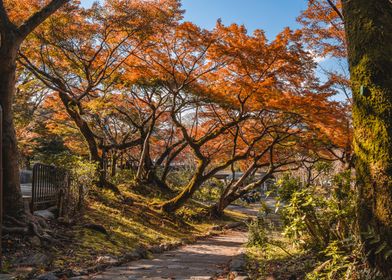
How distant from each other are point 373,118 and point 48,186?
695 cm

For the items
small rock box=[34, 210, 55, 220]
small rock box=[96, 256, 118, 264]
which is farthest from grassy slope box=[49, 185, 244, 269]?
small rock box=[34, 210, 55, 220]

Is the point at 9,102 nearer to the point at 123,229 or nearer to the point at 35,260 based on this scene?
the point at 35,260

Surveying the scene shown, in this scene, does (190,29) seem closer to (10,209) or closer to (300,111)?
(300,111)

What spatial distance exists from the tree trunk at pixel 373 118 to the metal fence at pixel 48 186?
6082mm

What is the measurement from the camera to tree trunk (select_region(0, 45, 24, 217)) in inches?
240

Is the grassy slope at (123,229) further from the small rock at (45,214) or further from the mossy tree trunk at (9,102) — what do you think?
the mossy tree trunk at (9,102)

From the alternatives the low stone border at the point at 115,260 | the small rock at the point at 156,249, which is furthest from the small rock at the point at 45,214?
the small rock at the point at 156,249

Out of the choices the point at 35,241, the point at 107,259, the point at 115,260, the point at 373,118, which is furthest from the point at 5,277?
the point at 373,118

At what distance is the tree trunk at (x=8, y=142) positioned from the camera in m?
6.09

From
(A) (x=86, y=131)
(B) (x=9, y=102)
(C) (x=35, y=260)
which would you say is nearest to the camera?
(C) (x=35, y=260)

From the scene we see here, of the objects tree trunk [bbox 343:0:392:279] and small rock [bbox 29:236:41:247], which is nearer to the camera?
tree trunk [bbox 343:0:392:279]

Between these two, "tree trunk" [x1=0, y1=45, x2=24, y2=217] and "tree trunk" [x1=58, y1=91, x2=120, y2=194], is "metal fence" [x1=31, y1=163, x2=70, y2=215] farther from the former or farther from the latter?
"tree trunk" [x1=58, y1=91, x2=120, y2=194]

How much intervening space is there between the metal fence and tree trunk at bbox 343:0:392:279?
608 centimetres

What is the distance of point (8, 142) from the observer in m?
6.14
